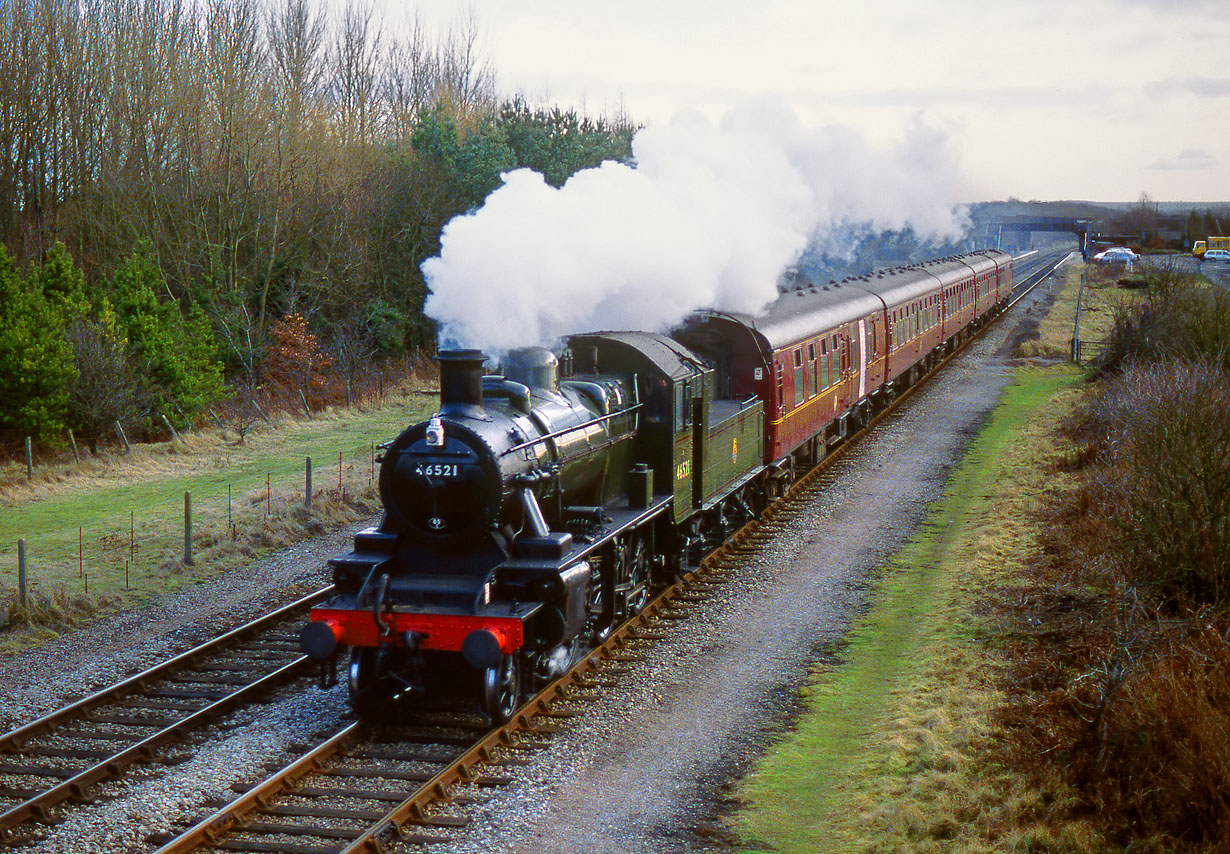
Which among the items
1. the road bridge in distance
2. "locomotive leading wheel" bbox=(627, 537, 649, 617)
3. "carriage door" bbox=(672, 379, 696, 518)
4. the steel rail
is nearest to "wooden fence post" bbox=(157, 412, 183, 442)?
the steel rail

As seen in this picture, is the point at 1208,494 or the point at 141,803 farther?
the point at 1208,494

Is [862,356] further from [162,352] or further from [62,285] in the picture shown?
[62,285]

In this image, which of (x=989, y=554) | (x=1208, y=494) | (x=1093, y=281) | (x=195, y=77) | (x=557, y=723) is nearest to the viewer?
(x=557, y=723)

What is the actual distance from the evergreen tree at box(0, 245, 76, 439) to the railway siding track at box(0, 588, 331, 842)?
13.2m

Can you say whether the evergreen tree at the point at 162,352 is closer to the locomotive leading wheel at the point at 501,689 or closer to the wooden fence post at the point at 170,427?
the wooden fence post at the point at 170,427

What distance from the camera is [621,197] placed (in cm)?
1283

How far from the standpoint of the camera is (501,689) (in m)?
8.64

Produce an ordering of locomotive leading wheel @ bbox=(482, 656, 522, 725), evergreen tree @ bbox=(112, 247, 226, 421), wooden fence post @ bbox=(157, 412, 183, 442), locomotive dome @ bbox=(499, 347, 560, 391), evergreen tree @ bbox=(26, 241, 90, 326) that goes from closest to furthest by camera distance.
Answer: locomotive leading wheel @ bbox=(482, 656, 522, 725) → locomotive dome @ bbox=(499, 347, 560, 391) → evergreen tree @ bbox=(26, 241, 90, 326) → wooden fence post @ bbox=(157, 412, 183, 442) → evergreen tree @ bbox=(112, 247, 226, 421)

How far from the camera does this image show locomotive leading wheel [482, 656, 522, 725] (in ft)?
27.9

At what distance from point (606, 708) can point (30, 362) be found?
17160mm

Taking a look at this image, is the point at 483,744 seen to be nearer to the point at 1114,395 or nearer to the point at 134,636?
the point at 134,636

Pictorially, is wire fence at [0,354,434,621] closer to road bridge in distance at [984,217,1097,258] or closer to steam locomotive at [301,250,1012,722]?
steam locomotive at [301,250,1012,722]

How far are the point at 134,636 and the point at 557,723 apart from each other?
17.2ft

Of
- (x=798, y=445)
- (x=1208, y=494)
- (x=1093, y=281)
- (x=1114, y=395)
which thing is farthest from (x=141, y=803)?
(x=1093, y=281)
